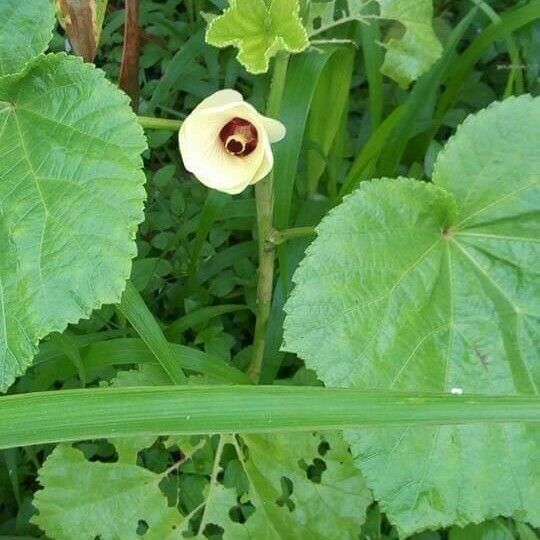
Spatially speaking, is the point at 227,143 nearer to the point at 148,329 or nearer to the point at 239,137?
the point at 239,137

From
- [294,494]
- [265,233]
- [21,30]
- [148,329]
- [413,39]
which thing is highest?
[21,30]

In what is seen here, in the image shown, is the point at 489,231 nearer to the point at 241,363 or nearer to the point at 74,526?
the point at 241,363

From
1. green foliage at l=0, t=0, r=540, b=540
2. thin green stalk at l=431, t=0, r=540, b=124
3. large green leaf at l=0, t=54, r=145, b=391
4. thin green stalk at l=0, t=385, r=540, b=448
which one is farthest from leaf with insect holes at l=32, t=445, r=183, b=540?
thin green stalk at l=431, t=0, r=540, b=124

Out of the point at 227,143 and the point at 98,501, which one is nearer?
the point at 227,143

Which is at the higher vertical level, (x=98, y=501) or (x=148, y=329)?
(x=148, y=329)

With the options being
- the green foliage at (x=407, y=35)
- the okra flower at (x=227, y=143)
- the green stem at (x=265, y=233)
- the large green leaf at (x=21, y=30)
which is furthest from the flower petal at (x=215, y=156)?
the green foliage at (x=407, y=35)

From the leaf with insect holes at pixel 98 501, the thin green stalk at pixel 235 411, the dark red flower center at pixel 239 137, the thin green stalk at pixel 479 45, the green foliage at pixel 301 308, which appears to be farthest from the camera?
the thin green stalk at pixel 479 45

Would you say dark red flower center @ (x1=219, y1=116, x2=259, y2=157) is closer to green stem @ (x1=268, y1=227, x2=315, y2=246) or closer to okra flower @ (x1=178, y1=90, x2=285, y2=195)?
okra flower @ (x1=178, y1=90, x2=285, y2=195)

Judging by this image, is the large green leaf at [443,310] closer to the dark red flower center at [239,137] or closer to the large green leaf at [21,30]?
the dark red flower center at [239,137]

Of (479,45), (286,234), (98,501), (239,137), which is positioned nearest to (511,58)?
(479,45)
